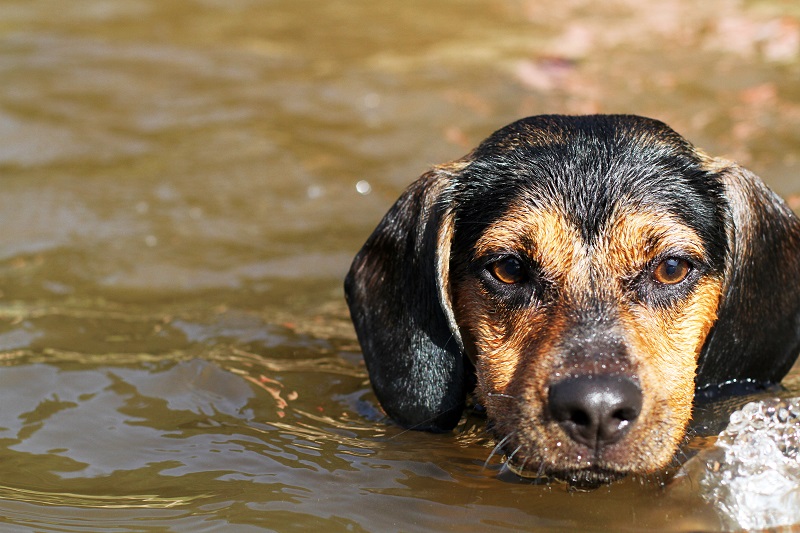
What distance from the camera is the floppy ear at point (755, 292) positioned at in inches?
208

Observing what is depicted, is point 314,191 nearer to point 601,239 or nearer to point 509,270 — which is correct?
point 509,270

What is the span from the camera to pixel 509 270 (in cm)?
505

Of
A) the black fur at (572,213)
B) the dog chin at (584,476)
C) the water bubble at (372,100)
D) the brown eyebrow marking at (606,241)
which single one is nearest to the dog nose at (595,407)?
the dog chin at (584,476)

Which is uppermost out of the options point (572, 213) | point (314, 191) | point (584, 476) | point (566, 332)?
point (314, 191)

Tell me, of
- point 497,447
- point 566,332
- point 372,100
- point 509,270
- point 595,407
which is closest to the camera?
point 595,407

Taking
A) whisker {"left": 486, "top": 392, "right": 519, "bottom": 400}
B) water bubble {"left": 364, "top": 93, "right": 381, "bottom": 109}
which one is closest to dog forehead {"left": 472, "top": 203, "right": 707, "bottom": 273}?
whisker {"left": 486, "top": 392, "right": 519, "bottom": 400}

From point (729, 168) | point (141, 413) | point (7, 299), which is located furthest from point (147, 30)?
point (729, 168)

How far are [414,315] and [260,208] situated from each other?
13.6ft

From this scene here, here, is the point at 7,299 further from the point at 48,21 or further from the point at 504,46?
the point at 504,46

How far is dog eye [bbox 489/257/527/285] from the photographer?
198 inches

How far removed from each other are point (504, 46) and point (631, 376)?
9163 millimetres

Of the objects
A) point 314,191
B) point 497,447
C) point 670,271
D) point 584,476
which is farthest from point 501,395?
point 314,191

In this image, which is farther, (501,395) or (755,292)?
(755,292)

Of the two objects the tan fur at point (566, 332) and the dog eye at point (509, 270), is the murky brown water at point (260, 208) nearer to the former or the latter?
the tan fur at point (566, 332)
